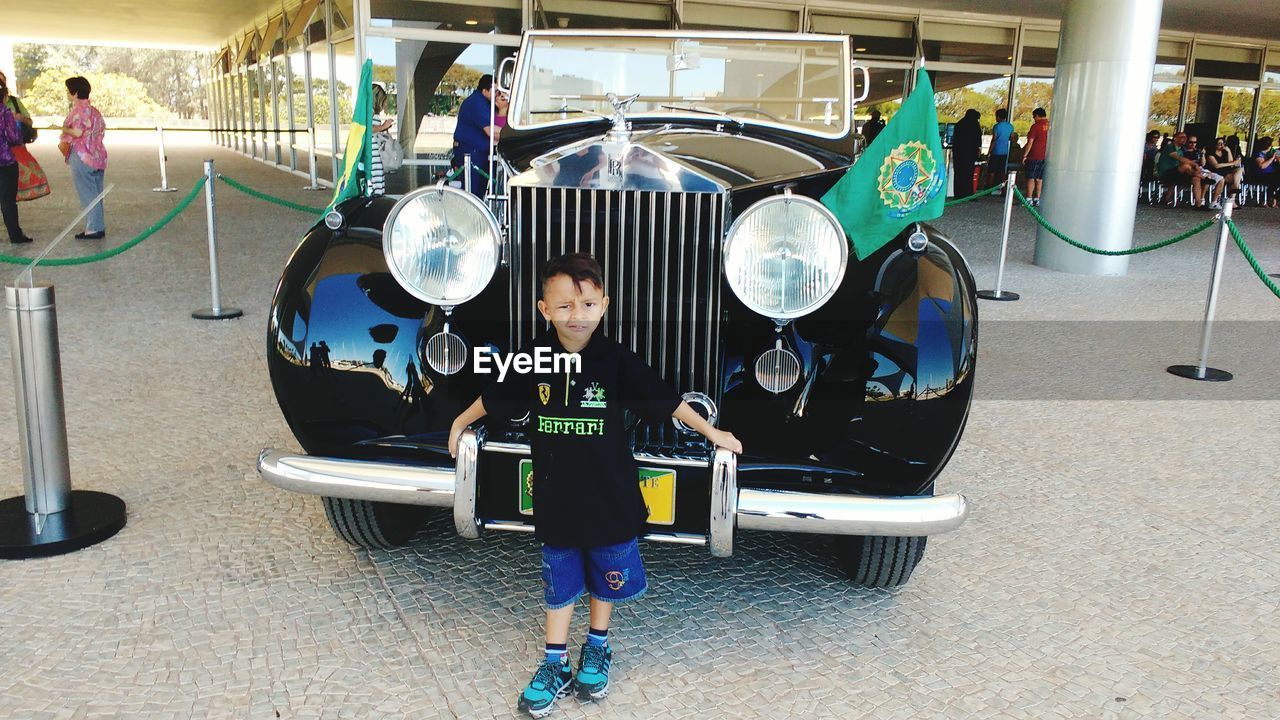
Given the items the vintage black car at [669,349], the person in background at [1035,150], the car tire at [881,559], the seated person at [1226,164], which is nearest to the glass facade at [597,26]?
the seated person at [1226,164]

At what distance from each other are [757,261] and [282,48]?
1738cm

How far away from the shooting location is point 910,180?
106 inches

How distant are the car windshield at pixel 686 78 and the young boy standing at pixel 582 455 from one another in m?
1.74

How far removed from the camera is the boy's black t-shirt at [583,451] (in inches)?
86.1

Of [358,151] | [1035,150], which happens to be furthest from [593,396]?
[1035,150]

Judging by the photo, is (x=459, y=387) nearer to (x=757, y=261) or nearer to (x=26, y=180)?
(x=757, y=261)

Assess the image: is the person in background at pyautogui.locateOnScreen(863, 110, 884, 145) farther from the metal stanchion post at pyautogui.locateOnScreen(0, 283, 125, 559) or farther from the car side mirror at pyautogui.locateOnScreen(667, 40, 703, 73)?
the metal stanchion post at pyautogui.locateOnScreen(0, 283, 125, 559)

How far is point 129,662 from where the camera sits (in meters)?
2.34

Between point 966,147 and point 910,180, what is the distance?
14650mm

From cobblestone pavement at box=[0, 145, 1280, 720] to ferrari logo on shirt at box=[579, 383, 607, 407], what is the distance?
73cm

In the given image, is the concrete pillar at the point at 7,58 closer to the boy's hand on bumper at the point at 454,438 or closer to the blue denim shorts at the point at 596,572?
the boy's hand on bumper at the point at 454,438

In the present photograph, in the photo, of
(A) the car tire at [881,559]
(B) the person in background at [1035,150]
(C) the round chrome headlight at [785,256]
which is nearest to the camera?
(C) the round chrome headlight at [785,256]

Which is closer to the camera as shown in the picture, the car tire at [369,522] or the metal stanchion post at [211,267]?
the car tire at [369,522]

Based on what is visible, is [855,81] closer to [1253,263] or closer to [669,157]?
[669,157]
